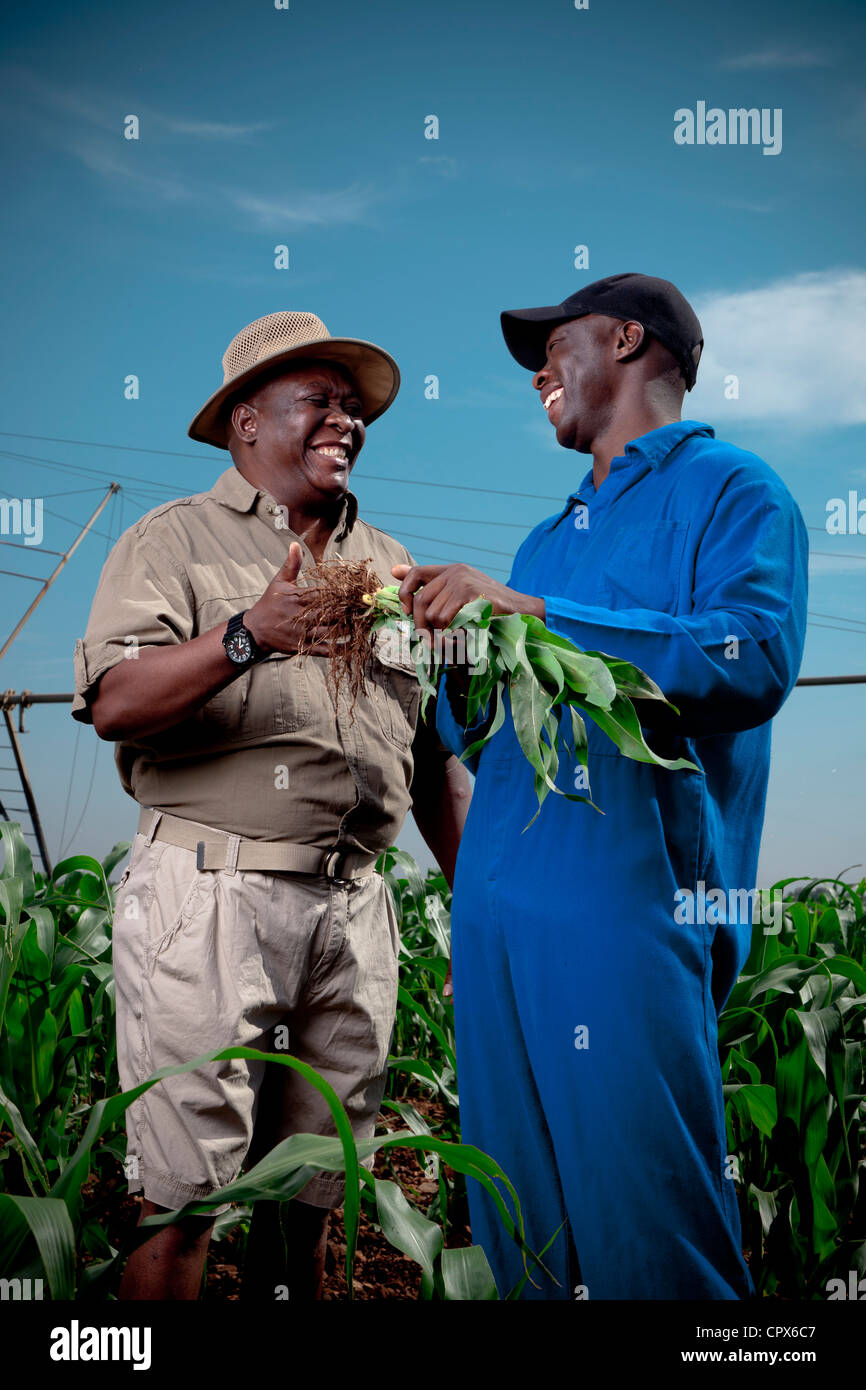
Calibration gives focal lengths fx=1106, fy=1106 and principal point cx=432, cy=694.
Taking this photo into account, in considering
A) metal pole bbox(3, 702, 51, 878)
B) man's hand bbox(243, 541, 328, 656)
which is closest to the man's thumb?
man's hand bbox(243, 541, 328, 656)

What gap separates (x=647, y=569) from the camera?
1425 mm

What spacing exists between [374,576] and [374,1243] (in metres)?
1.72

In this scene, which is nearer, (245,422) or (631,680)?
(631,680)

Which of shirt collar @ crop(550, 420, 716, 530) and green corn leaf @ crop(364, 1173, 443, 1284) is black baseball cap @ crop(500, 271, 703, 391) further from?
green corn leaf @ crop(364, 1173, 443, 1284)

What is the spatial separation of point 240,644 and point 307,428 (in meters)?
0.56

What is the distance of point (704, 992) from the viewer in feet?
4.54

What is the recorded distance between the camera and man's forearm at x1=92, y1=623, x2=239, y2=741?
1570mm

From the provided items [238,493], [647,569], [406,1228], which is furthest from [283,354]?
[406,1228]

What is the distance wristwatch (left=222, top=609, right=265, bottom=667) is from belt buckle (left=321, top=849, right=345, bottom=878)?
0.38 meters

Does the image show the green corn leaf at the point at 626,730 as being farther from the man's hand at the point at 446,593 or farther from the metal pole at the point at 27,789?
the metal pole at the point at 27,789

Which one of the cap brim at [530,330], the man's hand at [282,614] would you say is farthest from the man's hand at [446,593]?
the cap brim at [530,330]

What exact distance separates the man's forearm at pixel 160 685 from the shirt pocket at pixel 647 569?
538 mm

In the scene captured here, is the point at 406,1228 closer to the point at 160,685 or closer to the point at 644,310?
the point at 160,685
